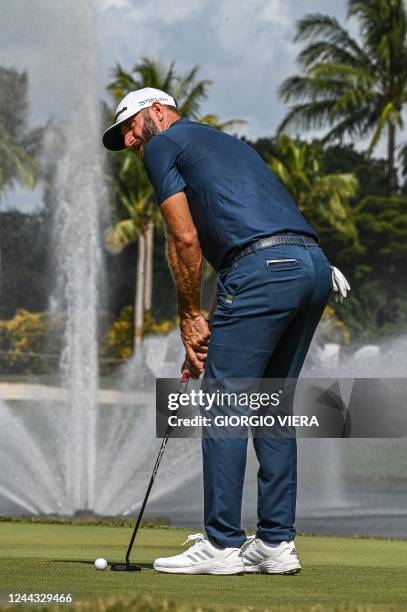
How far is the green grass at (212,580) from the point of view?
171 inches

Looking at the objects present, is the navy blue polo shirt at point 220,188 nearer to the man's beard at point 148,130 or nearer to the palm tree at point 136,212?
the man's beard at point 148,130

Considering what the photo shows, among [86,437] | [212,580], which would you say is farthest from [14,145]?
[212,580]

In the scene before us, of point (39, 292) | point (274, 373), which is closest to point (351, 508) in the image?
point (274, 373)

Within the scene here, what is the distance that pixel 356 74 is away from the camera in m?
43.5

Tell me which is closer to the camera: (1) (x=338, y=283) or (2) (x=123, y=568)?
(2) (x=123, y=568)

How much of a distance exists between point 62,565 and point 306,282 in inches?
57.4

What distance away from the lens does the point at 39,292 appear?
53.7 metres

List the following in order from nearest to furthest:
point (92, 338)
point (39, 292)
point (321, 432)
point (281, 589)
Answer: point (281, 589), point (321, 432), point (92, 338), point (39, 292)

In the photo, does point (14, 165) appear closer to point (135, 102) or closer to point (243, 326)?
point (135, 102)

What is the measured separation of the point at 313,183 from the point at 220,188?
133ft

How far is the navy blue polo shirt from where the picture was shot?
5.19 metres

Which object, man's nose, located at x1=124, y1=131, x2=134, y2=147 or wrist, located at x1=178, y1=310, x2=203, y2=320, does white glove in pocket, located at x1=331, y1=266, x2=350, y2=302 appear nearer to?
wrist, located at x1=178, y1=310, x2=203, y2=320

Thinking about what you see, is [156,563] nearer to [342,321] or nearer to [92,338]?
[92,338]

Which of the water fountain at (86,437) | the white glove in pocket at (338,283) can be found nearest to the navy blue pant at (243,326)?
the white glove in pocket at (338,283)
